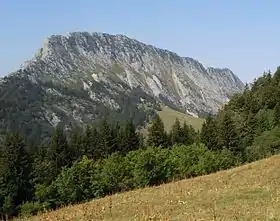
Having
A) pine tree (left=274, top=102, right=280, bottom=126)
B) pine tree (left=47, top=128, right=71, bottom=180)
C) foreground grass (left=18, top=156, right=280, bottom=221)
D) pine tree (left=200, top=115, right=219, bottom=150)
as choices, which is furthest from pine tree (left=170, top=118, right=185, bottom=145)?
foreground grass (left=18, top=156, right=280, bottom=221)

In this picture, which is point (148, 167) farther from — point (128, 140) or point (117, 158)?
point (128, 140)

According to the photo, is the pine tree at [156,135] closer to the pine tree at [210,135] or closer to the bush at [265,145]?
the pine tree at [210,135]

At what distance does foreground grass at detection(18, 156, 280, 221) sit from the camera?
1471cm

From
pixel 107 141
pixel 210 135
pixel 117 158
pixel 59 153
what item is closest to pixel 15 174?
pixel 59 153

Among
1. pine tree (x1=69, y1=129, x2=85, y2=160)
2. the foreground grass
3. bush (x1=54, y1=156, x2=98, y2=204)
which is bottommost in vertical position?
the foreground grass

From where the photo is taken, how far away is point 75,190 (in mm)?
82188

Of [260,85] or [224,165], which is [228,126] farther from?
[260,85]

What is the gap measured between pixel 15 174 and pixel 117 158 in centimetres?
2080

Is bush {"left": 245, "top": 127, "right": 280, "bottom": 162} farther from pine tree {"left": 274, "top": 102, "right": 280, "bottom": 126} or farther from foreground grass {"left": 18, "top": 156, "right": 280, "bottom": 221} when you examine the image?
foreground grass {"left": 18, "top": 156, "right": 280, "bottom": 221}

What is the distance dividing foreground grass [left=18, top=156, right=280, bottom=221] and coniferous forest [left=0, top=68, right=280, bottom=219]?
4121 centimetres

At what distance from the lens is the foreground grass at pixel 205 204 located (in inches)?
579

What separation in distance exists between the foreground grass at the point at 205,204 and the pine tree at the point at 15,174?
231ft

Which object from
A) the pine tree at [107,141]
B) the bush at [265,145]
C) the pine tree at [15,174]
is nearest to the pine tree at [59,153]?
the pine tree at [15,174]

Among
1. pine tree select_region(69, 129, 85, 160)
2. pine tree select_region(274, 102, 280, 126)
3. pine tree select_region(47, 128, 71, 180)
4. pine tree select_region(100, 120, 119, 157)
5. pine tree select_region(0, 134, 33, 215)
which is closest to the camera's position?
pine tree select_region(0, 134, 33, 215)
